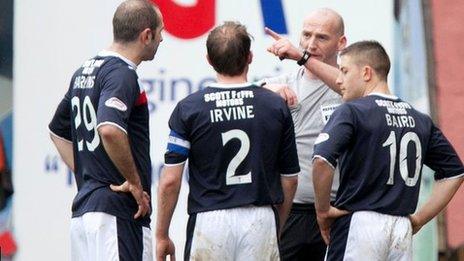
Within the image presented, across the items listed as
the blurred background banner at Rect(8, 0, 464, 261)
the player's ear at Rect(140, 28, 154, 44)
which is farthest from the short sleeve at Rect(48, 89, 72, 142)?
the blurred background banner at Rect(8, 0, 464, 261)

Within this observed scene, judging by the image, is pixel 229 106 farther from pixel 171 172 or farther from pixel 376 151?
pixel 376 151

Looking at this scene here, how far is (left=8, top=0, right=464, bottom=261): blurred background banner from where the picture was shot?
364 inches

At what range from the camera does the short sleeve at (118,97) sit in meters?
7.19

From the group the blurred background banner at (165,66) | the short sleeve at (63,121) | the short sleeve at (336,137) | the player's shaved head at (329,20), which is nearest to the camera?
the short sleeve at (336,137)

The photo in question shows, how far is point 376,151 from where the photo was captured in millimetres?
7188

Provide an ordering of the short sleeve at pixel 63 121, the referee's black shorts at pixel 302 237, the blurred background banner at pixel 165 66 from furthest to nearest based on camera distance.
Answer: the blurred background banner at pixel 165 66
the referee's black shorts at pixel 302 237
the short sleeve at pixel 63 121

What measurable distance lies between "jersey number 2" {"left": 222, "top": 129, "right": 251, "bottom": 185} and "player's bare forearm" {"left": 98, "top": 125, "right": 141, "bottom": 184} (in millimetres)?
478

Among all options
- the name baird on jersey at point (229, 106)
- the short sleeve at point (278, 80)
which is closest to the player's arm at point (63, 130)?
the name baird on jersey at point (229, 106)

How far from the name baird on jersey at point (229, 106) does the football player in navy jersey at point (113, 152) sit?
16.0 inches

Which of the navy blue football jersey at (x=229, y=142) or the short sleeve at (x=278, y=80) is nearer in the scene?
the navy blue football jersey at (x=229, y=142)

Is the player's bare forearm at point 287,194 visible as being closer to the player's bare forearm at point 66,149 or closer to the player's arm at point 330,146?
the player's arm at point 330,146

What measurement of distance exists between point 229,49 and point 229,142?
18.4 inches

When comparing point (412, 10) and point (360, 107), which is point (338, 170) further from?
point (412, 10)

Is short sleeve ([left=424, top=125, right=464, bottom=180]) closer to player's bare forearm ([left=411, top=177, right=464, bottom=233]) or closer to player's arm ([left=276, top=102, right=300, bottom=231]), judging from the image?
player's bare forearm ([left=411, top=177, right=464, bottom=233])
